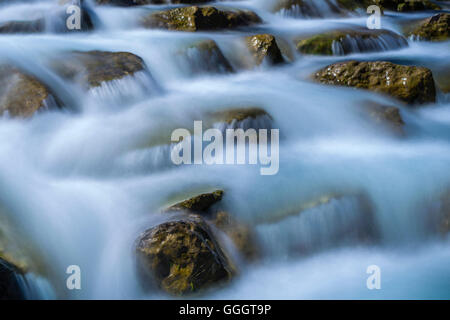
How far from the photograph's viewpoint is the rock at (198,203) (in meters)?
4.61

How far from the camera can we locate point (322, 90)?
7875 millimetres

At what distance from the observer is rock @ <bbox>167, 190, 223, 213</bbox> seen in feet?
15.1

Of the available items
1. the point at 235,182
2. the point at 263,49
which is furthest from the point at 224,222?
the point at 263,49

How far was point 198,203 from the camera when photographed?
465 cm

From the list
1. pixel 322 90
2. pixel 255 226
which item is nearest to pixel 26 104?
pixel 255 226

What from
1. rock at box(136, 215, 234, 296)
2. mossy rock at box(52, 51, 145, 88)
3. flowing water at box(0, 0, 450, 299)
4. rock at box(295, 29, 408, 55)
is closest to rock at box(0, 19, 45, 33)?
flowing water at box(0, 0, 450, 299)

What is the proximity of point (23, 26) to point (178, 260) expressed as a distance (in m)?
6.60

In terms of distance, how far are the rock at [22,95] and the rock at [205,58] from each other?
294 cm

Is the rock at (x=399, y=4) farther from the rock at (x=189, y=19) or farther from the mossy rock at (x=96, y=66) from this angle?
the mossy rock at (x=96, y=66)

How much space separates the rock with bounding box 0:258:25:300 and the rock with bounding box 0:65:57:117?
258cm

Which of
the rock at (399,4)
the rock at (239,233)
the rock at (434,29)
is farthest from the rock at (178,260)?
the rock at (399,4)

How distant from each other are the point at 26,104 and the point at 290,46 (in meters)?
5.81

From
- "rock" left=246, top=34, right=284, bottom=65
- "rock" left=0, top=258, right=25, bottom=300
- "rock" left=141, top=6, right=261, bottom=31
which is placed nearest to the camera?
"rock" left=0, top=258, right=25, bottom=300
